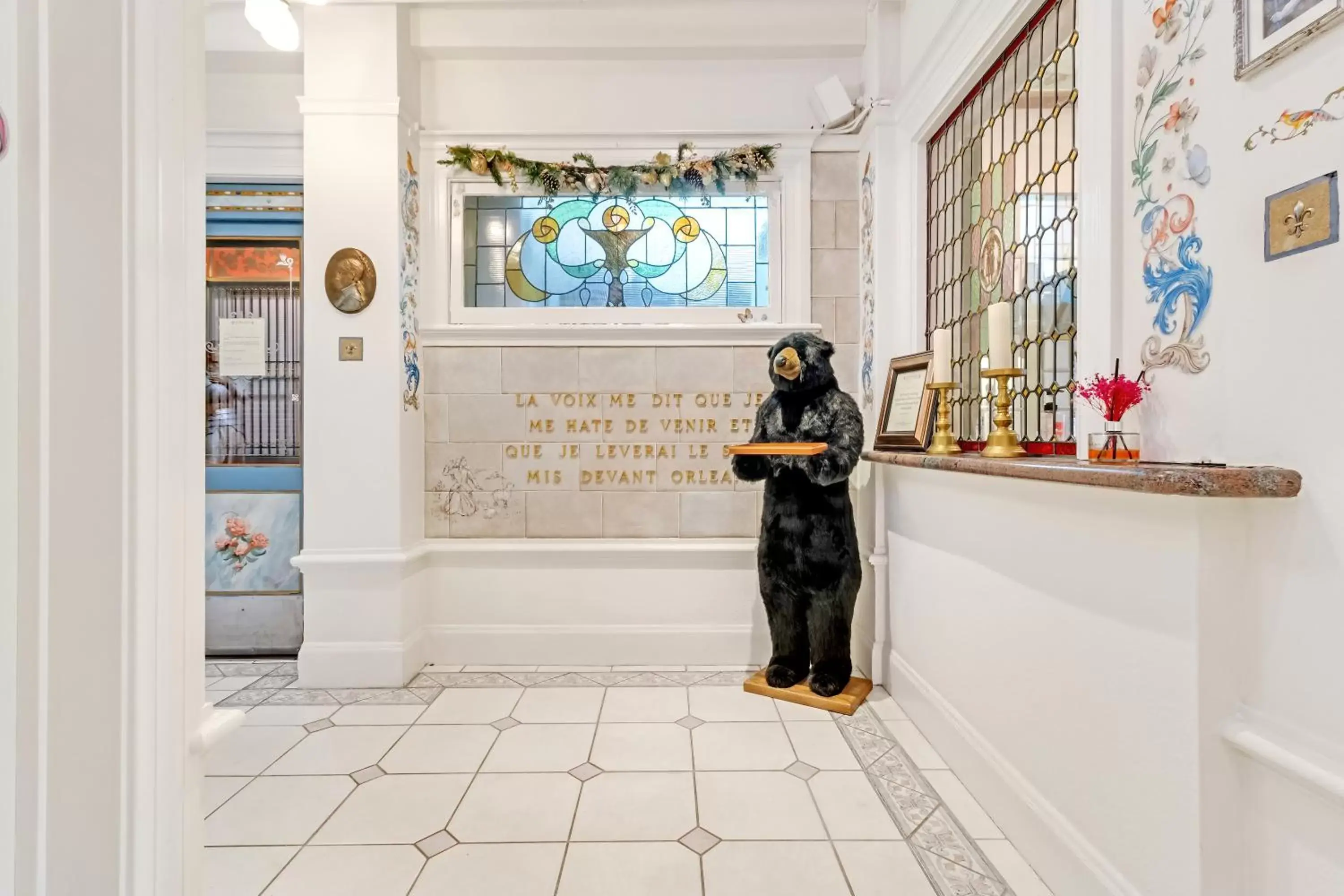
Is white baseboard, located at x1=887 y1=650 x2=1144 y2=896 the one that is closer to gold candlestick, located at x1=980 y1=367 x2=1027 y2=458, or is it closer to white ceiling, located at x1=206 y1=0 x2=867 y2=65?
gold candlestick, located at x1=980 y1=367 x2=1027 y2=458

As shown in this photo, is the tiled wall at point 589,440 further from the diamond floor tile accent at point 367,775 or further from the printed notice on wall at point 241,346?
the diamond floor tile accent at point 367,775

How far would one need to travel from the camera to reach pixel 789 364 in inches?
85.0

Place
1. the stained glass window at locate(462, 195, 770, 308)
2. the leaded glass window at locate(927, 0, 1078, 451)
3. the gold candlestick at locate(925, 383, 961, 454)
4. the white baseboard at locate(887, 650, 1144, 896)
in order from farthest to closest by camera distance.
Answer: the stained glass window at locate(462, 195, 770, 308) → the gold candlestick at locate(925, 383, 961, 454) → the leaded glass window at locate(927, 0, 1078, 451) → the white baseboard at locate(887, 650, 1144, 896)

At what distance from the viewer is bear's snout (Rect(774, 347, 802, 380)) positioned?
2156 mm

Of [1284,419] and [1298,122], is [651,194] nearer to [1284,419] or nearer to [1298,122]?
[1298,122]

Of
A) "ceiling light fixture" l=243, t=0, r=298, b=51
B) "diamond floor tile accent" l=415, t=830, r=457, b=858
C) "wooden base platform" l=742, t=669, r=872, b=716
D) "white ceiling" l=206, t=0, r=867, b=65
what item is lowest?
"diamond floor tile accent" l=415, t=830, r=457, b=858

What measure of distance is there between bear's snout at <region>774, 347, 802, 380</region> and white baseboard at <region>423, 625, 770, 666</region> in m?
1.17

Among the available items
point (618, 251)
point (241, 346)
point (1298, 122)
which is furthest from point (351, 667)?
point (1298, 122)

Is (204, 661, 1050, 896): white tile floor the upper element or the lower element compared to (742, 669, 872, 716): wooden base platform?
lower

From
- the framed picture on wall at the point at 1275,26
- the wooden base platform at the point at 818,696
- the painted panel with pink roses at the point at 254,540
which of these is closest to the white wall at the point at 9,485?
the framed picture on wall at the point at 1275,26

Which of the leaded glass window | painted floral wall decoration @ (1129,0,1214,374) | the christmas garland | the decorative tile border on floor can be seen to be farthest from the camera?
the christmas garland

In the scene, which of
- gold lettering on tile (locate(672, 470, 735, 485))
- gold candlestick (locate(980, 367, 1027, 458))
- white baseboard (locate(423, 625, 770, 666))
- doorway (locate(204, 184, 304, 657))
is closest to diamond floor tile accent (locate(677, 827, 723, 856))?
white baseboard (locate(423, 625, 770, 666))

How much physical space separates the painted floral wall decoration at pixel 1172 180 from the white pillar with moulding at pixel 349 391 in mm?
2470

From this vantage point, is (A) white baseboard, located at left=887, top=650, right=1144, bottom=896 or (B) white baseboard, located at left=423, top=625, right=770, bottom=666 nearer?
(A) white baseboard, located at left=887, top=650, right=1144, bottom=896
